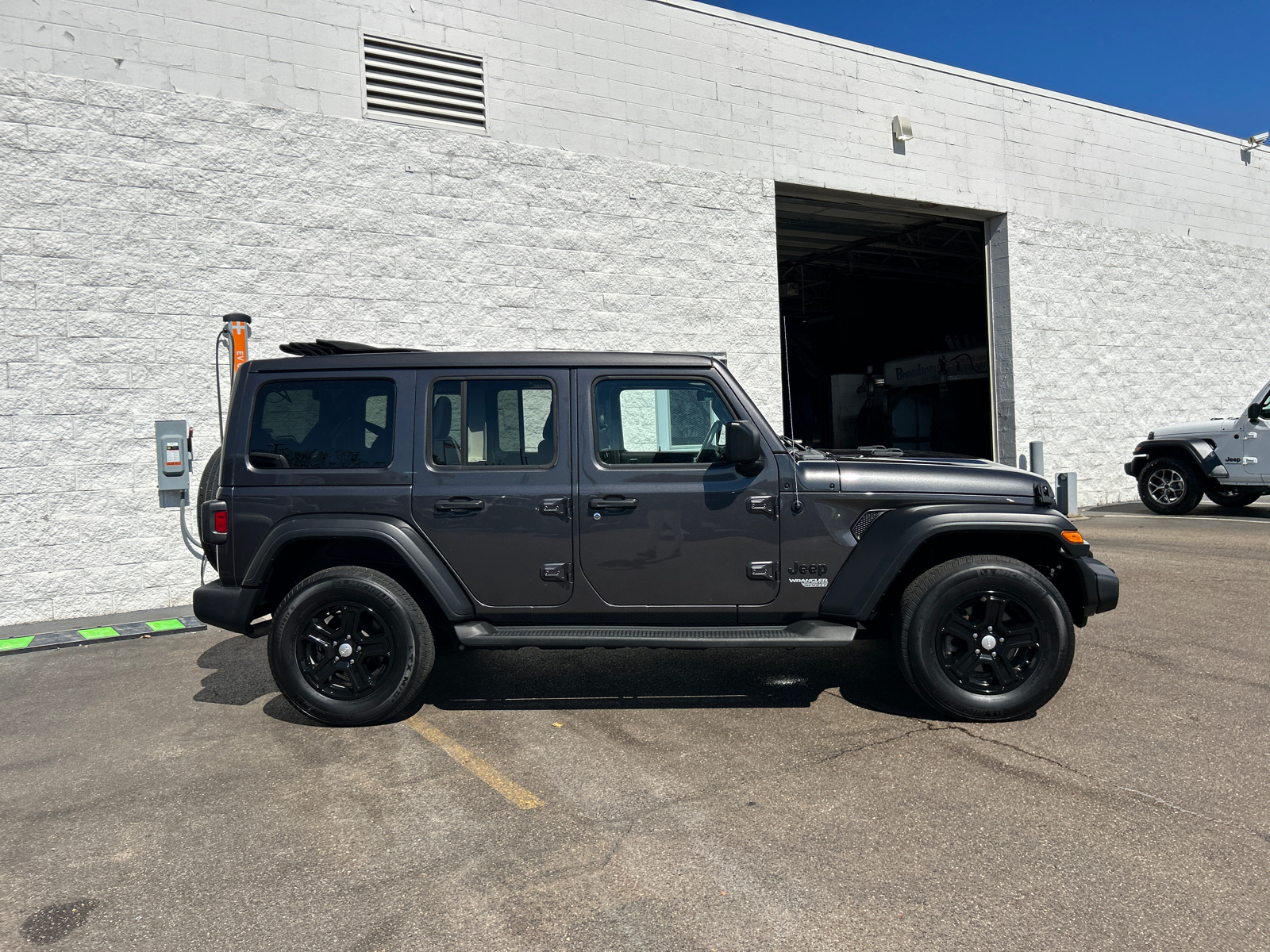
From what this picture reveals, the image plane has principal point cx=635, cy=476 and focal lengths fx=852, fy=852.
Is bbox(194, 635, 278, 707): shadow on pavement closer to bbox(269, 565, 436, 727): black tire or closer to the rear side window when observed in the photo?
bbox(269, 565, 436, 727): black tire

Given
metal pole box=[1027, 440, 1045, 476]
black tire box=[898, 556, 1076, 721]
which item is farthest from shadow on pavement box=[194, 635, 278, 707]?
metal pole box=[1027, 440, 1045, 476]

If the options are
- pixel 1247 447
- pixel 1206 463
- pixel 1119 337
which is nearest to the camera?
pixel 1247 447

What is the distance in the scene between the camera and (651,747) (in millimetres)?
4039

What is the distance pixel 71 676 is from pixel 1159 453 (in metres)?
13.6

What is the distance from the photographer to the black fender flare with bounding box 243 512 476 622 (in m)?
4.34

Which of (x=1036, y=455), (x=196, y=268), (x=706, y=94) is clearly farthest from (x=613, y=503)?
(x=1036, y=455)

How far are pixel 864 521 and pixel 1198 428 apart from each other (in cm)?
1040

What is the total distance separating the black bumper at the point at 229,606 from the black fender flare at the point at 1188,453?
1246 cm

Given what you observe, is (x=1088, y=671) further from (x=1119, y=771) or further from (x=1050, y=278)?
(x=1050, y=278)

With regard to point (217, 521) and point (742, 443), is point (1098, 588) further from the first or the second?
point (217, 521)

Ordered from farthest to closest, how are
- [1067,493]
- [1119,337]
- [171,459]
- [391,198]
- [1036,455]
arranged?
[1119,337] → [1036,455] → [1067,493] → [391,198] → [171,459]

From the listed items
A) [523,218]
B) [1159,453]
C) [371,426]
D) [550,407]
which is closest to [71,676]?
[371,426]

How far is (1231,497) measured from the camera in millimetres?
12844

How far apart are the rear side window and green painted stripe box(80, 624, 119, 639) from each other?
349 centimetres
